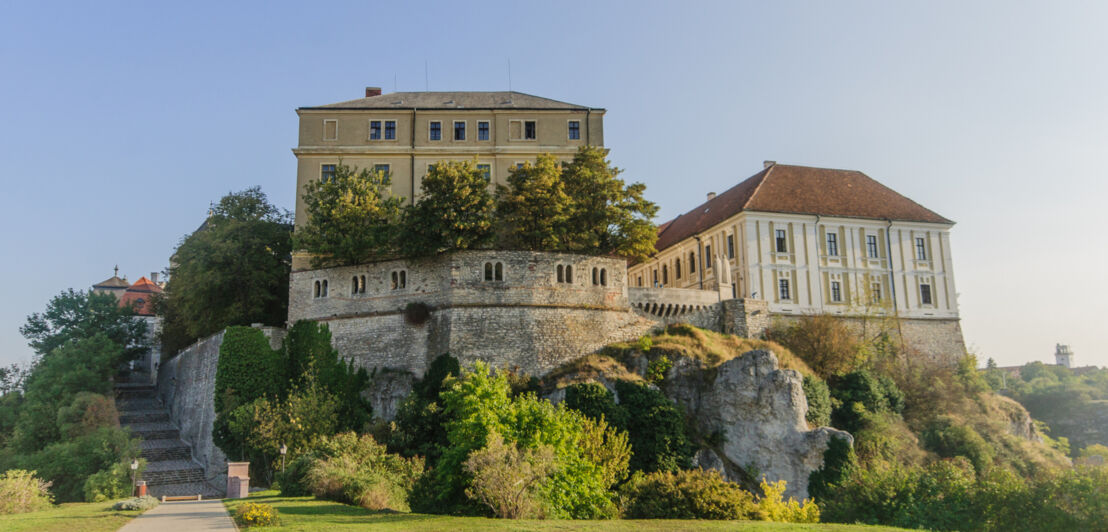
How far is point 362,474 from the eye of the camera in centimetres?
2670

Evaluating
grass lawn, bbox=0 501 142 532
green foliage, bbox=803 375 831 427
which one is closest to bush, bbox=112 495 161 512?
grass lawn, bbox=0 501 142 532

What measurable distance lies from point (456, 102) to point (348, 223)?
12.3m

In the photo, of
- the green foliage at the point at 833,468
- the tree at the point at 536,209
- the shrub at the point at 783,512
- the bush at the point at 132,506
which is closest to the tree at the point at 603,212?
the tree at the point at 536,209

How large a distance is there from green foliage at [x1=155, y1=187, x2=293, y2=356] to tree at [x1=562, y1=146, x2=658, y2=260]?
56.4 ft

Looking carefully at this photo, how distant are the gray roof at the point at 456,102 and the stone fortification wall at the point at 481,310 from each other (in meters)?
11.3

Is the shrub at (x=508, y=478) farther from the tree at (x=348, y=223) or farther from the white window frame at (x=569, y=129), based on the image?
the white window frame at (x=569, y=129)

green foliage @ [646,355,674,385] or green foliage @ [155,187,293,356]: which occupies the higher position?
green foliage @ [155,187,293,356]

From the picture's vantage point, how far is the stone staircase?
3750 cm

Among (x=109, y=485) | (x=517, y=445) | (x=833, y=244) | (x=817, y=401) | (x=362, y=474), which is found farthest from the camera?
(x=833, y=244)

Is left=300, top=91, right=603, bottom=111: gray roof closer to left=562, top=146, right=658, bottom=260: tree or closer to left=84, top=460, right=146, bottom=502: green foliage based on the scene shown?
left=562, top=146, right=658, bottom=260: tree

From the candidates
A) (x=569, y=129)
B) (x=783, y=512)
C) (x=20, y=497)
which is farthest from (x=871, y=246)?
(x=20, y=497)

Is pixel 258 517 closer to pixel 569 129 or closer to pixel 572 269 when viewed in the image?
pixel 572 269

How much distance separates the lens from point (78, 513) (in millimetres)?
22516

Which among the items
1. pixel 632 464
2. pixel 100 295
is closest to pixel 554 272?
pixel 632 464
